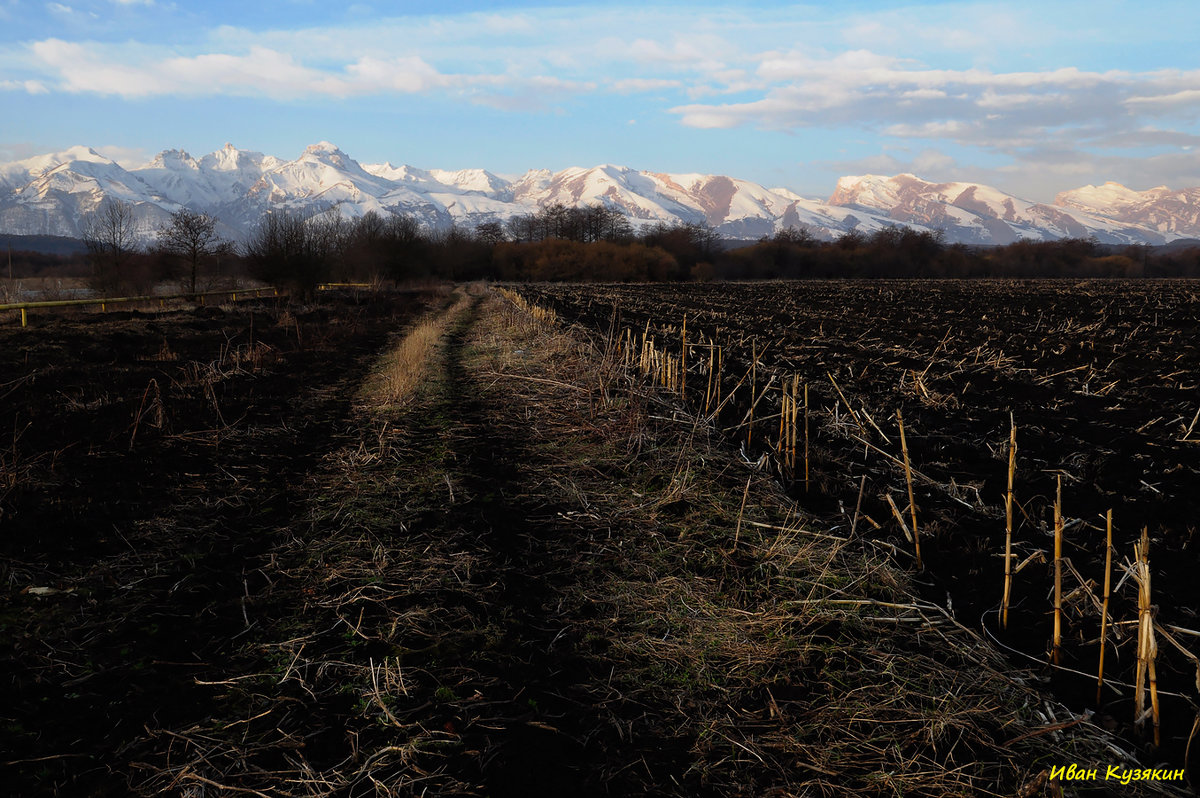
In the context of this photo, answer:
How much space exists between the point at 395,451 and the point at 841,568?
4.76m

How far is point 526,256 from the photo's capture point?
8256cm

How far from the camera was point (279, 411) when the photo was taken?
349 inches

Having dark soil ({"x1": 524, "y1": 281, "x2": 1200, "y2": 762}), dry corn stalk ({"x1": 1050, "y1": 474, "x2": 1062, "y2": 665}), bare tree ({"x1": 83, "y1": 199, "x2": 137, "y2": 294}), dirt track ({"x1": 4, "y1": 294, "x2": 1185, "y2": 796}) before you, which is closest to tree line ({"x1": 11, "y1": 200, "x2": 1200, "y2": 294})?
bare tree ({"x1": 83, "y1": 199, "x2": 137, "y2": 294})

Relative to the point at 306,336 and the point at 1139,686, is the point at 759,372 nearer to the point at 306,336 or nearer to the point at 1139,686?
the point at 1139,686

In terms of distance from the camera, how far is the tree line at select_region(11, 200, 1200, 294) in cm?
3500

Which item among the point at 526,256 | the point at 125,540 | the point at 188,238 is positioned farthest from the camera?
the point at 526,256

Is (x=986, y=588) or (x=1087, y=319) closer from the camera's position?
(x=986, y=588)

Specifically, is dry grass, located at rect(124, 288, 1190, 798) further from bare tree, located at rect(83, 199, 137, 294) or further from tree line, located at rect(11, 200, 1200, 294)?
bare tree, located at rect(83, 199, 137, 294)

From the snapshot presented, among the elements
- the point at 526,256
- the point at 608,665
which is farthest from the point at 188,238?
the point at 526,256

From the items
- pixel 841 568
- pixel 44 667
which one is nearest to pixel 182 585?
pixel 44 667

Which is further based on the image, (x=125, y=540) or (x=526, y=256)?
(x=526, y=256)

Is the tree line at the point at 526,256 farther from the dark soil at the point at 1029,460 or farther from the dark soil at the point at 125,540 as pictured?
the dark soil at the point at 1029,460

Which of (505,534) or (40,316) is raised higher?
(40,316)

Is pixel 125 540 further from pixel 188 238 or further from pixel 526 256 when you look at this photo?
pixel 526 256
